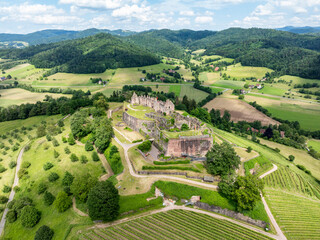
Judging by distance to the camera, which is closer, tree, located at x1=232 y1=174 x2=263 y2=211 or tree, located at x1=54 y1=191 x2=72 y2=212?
tree, located at x1=232 y1=174 x2=263 y2=211

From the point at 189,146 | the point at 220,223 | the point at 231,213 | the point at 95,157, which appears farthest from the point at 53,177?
the point at 231,213

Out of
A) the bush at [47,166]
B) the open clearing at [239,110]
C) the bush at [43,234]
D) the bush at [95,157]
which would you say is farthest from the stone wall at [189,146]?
the open clearing at [239,110]

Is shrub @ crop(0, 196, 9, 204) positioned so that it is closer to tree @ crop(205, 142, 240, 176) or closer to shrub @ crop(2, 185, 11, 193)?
shrub @ crop(2, 185, 11, 193)

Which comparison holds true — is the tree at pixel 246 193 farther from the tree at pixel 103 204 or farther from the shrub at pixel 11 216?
the shrub at pixel 11 216

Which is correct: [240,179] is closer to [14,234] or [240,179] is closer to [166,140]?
[166,140]

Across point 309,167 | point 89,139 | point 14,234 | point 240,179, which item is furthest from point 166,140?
point 309,167

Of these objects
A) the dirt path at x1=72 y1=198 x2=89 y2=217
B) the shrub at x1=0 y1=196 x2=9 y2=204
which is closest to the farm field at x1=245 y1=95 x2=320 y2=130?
the dirt path at x1=72 y1=198 x2=89 y2=217
